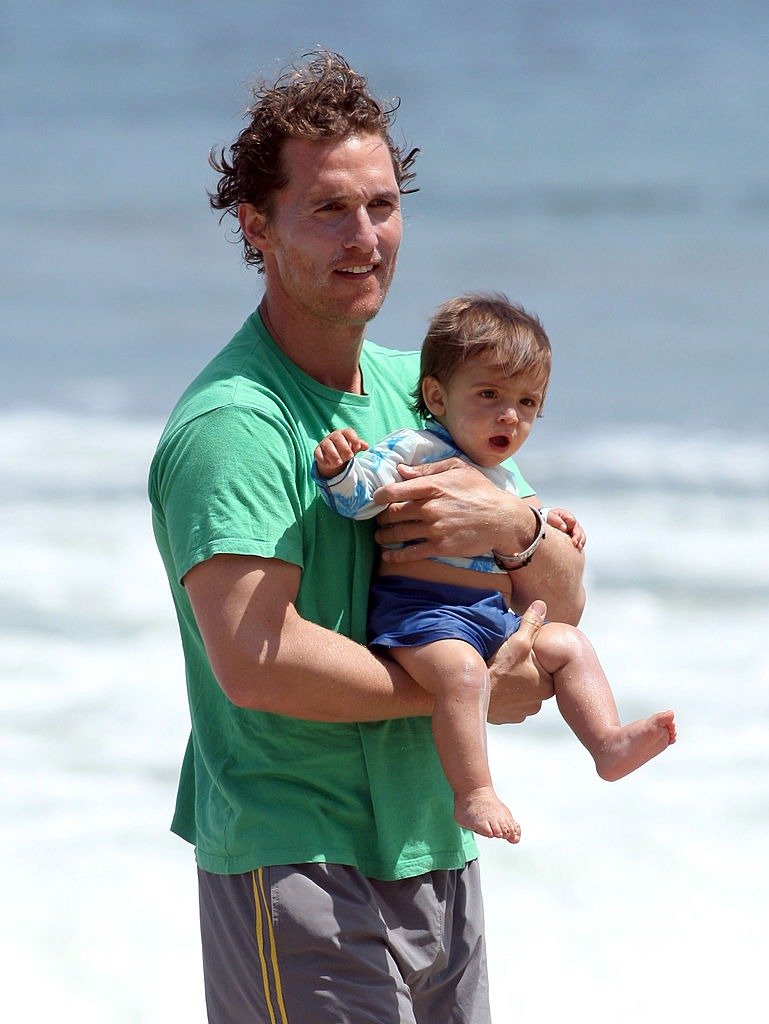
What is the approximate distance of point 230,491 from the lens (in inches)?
94.2

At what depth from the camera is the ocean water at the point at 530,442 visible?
18.2ft

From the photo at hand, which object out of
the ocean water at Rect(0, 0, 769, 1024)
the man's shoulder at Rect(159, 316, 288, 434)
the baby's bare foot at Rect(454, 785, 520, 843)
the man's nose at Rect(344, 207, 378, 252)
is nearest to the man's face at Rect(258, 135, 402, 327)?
the man's nose at Rect(344, 207, 378, 252)

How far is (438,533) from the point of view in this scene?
257 cm

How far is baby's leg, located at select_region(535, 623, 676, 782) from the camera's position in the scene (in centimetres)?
262

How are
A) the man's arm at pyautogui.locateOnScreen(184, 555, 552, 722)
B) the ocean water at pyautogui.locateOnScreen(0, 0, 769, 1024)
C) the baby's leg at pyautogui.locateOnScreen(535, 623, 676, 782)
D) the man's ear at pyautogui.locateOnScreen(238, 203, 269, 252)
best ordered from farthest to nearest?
the ocean water at pyautogui.locateOnScreen(0, 0, 769, 1024) < the man's ear at pyautogui.locateOnScreen(238, 203, 269, 252) < the baby's leg at pyautogui.locateOnScreen(535, 623, 676, 782) < the man's arm at pyautogui.locateOnScreen(184, 555, 552, 722)

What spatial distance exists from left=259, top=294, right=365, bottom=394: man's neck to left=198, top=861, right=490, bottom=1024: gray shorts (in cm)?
78

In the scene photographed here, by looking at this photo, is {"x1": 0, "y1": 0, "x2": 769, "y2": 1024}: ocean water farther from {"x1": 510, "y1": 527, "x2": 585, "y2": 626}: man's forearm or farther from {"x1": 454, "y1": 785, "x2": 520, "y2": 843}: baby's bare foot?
{"x1": 454, "y1": 785, "x2": 520, "y2": 843}: baby's bare foot

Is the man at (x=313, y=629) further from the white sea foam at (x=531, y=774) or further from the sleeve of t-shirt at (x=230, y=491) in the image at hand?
the white sea foam at (x=531, y=774)

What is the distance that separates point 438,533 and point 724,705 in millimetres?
5010

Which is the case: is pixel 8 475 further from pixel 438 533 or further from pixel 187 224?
pixel 438 533

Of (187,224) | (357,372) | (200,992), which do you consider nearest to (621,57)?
(187,224)

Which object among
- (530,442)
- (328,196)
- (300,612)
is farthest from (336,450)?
(530,442)

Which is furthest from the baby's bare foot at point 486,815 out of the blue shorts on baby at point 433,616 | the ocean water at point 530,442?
the ocean water at point 530,442

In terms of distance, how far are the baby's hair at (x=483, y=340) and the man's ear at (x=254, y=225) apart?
311 mm
